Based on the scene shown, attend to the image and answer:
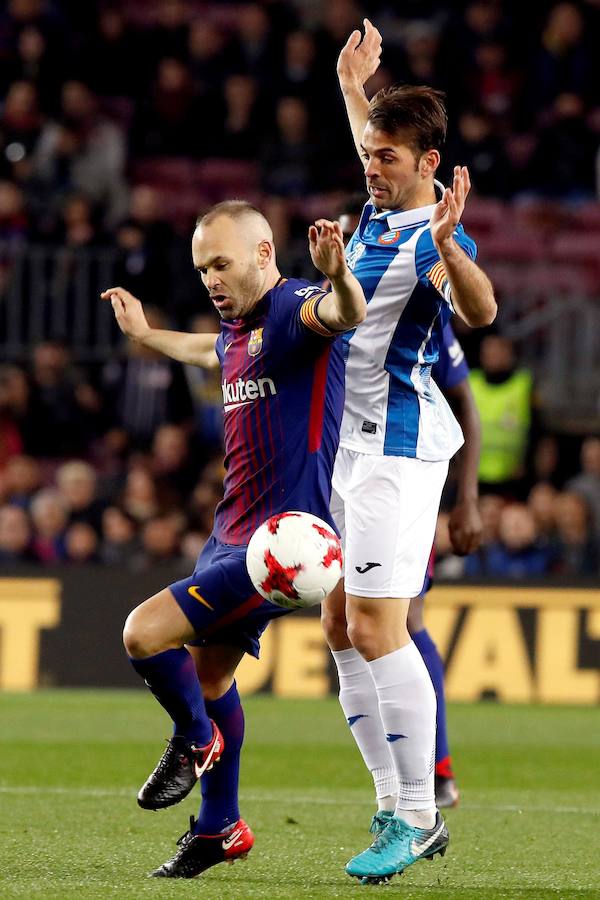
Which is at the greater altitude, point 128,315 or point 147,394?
point 128,315

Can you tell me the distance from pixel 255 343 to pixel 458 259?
672 mm

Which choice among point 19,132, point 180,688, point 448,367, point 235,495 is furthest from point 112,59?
point 180,688

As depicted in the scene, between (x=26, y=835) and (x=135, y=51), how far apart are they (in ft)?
40.4

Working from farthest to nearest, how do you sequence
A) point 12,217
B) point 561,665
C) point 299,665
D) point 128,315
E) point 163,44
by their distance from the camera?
point 163,44 → point 12,217 → point 299,665 → point 561,665 → point 128,315

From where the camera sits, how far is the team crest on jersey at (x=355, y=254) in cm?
537

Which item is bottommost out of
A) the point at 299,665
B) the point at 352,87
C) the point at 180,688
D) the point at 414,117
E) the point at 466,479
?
the point at 299,665

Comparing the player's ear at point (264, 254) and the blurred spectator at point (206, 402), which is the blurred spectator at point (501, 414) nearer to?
the blurred spectator at point (206, 402)

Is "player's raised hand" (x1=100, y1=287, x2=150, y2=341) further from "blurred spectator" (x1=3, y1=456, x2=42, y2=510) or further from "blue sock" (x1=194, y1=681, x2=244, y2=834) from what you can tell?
"blurred spectator" (x1=3, y1=456, x2=42, y2=510)

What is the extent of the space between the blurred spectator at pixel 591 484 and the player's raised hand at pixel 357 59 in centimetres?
656

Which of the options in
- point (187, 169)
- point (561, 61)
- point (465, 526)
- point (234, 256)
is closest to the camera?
point (234, 256)

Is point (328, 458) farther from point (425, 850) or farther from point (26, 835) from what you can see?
point (26, 835)

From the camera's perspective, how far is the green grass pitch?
483 cm

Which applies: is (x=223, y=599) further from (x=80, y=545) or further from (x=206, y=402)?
(x=206, y=402)

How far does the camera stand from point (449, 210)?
4641mm
